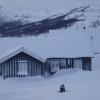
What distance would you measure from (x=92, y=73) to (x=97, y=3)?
2311 inches

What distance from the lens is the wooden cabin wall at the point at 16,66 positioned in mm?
29562

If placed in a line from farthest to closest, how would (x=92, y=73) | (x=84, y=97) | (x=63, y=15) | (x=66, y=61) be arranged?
(x=63, y=15) < (x=66, y=61) < (x=92, y=73) < (x=84, y=97)

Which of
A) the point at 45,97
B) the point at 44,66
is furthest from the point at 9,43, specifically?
the point at 45,97

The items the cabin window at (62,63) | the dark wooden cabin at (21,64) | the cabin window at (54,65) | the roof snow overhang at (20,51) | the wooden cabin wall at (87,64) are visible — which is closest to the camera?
the roof snow overhang at (20,51)

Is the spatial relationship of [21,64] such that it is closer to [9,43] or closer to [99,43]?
[9,43]

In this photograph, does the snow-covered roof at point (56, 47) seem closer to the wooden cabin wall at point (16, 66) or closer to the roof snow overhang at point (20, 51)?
the wooden cabin wall at point (16, 66)

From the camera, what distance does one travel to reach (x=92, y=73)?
26750 mm

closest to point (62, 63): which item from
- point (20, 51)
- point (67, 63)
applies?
point (67, 63)

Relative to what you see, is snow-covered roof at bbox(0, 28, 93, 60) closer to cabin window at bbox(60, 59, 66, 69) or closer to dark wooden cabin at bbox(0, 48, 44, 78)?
cabin window at bbox(60, 59, 66, 69)

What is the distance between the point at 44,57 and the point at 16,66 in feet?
9.48

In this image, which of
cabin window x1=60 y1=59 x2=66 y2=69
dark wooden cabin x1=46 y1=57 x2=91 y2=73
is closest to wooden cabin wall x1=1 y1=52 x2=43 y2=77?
dark wooden cabin x1=46 y1=57 x2=91 y2=73

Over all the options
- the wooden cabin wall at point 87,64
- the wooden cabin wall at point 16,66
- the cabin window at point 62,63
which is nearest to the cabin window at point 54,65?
the cabin window at point 62,63

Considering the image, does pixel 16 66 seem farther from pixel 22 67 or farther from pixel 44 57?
pixel 44 57

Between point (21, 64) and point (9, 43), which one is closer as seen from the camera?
point (21, 64)
